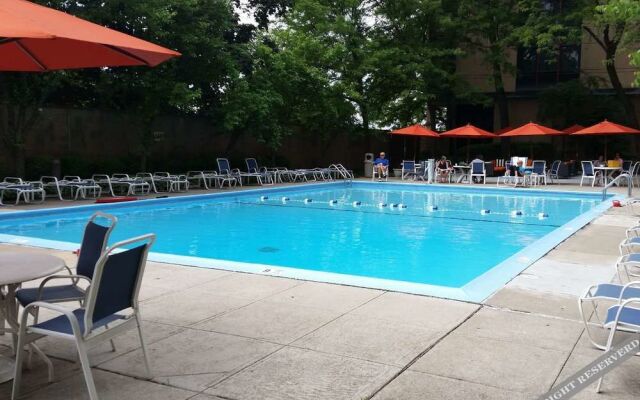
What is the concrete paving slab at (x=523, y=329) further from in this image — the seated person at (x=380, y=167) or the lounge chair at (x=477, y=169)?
the seated person at (x=380, y=167)

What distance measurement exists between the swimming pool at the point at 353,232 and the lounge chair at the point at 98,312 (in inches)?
121

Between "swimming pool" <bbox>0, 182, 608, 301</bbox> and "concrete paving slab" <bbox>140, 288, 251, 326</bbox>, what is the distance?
3.78ft

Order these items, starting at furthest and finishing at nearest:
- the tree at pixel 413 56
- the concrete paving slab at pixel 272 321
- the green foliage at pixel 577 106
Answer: the green foliage at pixel 577 106
the tree at pixel 413 56
the concrete paving slab at pixel 272 321

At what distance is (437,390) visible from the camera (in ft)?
11.4

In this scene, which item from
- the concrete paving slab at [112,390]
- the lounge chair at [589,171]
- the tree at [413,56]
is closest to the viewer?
the concrete paving slab at [112,390]

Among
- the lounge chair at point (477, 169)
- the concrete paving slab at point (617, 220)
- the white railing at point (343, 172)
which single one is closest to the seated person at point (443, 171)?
the lounge chair at point (477, 169)

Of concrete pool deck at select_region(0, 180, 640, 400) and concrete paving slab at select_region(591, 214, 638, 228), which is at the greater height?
concrete pool deck at select_region(0, 180, 640, 400)

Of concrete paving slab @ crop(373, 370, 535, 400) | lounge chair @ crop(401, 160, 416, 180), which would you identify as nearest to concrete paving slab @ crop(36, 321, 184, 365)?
concrete paving slab @ crop(373, 370, 535, 400)

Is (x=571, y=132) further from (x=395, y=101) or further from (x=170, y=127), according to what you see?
(x=170, y=127)

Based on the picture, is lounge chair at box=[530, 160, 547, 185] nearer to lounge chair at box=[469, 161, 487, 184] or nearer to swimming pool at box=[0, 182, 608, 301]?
lounge chair at box=[469, 161, 487, 184]

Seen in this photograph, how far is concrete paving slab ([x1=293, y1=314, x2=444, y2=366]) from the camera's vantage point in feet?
13.3

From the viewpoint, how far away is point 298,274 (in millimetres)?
6531

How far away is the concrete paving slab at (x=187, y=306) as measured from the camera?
487cm

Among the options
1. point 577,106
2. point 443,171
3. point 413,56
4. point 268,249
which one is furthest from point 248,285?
point 577,106
